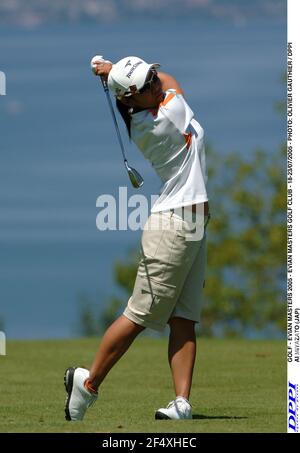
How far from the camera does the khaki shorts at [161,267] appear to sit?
750cm

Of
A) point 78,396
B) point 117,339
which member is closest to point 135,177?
point 117,339

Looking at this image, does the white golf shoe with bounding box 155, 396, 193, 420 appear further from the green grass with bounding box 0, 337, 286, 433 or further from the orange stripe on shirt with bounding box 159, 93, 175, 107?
the orange stripe on shirt with bounding box 159, 93, 175, 107

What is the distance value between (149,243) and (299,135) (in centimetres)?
151

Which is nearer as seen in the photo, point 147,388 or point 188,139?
point 188,139

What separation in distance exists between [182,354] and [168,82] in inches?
72.8

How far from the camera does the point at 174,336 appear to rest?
788 cm

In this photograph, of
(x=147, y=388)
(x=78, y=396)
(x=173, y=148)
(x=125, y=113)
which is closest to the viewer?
(x=173, y=148)

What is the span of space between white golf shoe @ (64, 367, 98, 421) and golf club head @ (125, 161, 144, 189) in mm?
1319

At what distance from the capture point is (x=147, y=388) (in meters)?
10.5

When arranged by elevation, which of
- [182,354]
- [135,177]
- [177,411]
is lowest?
[177,411]

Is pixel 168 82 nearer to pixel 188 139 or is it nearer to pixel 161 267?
pixel 188 139

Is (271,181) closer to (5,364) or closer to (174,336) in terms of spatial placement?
(5,364)

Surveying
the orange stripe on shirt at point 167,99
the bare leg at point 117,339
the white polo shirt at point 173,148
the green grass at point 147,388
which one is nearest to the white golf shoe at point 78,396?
the green grass at point 147,388
